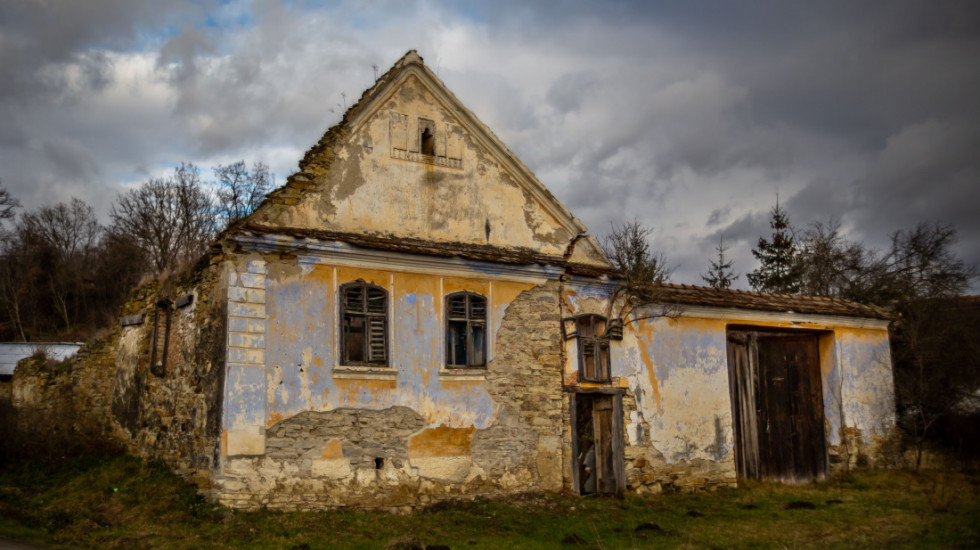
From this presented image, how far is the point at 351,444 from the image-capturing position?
12.0 m

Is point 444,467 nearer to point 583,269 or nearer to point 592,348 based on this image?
point 592,348

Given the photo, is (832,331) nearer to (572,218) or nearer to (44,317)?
(572,218)

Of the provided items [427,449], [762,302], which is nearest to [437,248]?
[427,449]

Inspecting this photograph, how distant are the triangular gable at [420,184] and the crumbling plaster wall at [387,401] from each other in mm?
893

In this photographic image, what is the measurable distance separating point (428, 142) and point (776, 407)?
383 inches

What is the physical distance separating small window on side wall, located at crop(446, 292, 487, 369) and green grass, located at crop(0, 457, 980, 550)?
2.50 meters

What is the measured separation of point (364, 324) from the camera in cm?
1251

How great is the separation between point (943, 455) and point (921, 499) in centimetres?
403

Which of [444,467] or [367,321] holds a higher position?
[367,321]

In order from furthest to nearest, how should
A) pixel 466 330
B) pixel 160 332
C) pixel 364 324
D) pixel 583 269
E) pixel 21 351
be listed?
pixel 21 351 < pixel 583 269 < pixel 160 332 < pixel 466 330 < pixel 364 324

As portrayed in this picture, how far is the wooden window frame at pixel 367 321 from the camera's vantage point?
40.3 feet

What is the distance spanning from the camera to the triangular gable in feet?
41.4

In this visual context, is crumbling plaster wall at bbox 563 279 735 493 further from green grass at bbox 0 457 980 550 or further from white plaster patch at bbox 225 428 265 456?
white plaster patch at bbox 225 428 265 456

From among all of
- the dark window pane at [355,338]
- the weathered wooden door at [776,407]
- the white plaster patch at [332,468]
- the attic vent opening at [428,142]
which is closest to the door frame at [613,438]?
the weathered wooden door at [776,407]
